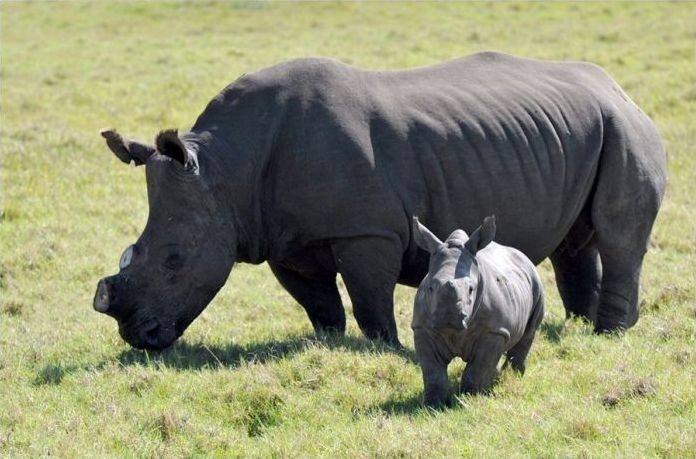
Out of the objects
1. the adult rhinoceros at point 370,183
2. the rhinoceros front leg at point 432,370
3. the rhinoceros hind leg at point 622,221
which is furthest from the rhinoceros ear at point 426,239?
the rhinoceros hind leg at point 622,221

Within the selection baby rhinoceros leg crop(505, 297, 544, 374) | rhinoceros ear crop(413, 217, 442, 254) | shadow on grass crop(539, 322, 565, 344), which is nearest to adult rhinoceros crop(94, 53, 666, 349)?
shadow on grass crop(539, 322, 565, 344)

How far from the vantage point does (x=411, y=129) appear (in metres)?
9.78

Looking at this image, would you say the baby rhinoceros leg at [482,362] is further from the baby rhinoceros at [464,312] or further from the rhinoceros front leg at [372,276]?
the rhinoceros front leg at [372,276]

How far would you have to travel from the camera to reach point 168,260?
9312 mm

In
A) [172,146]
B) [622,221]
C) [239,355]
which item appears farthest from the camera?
[622,221]

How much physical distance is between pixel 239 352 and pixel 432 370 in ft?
6.38

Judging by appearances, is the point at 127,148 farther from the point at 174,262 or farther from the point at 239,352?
the point at 239,352

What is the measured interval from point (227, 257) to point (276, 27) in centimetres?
2192

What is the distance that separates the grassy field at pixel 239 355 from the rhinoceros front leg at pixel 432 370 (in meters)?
0.13

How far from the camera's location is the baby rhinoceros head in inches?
297

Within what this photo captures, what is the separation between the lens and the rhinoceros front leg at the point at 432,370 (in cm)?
783

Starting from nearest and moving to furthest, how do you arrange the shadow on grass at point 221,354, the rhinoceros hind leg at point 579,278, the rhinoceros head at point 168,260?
1. the shadow on grass at point 221,354
2. the rhinoceros head at point 168,260
3. the rhinoceros hind leg at point 579,278

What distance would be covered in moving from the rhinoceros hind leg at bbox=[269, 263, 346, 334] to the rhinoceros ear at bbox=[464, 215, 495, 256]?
93.5 inches

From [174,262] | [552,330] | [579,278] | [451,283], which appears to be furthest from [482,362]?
[579,278]
